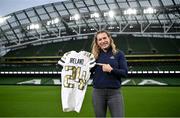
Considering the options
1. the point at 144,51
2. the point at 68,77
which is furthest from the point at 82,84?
the point at 144,51

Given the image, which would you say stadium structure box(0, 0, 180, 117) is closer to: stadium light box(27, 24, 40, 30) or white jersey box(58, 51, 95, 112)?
stadium light box(27, 24, 40, 30)

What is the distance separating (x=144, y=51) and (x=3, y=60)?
18.1 meters

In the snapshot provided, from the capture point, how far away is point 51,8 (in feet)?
158

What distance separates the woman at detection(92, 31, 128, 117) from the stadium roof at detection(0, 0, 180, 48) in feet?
122

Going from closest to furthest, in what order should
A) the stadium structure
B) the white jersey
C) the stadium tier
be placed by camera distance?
the white jersey, the stadium structure, the stadium tier

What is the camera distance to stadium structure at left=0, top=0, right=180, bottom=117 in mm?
39688

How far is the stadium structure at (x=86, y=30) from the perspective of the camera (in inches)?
1563

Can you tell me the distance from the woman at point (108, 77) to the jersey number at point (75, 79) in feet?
1.16

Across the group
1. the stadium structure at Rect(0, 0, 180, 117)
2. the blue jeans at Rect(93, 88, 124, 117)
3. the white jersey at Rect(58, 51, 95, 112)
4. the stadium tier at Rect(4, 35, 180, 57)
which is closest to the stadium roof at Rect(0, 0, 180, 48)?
the stadium structure at Rect(0, 0, 180, 117)

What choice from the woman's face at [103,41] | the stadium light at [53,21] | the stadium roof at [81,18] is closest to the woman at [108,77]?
the woman's face at [103,41]

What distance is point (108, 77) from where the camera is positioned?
4746mm

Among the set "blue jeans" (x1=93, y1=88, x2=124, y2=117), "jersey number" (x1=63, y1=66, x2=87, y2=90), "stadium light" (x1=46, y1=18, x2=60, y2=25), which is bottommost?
"blue jeans" (x1=93, y1=88, x2=124, y2=117)

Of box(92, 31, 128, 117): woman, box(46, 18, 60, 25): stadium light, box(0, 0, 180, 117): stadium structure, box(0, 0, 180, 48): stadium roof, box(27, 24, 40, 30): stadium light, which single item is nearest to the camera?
box(92, 31, 128, 117): woman

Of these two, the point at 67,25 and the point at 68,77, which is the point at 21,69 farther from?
the point at 68,77
